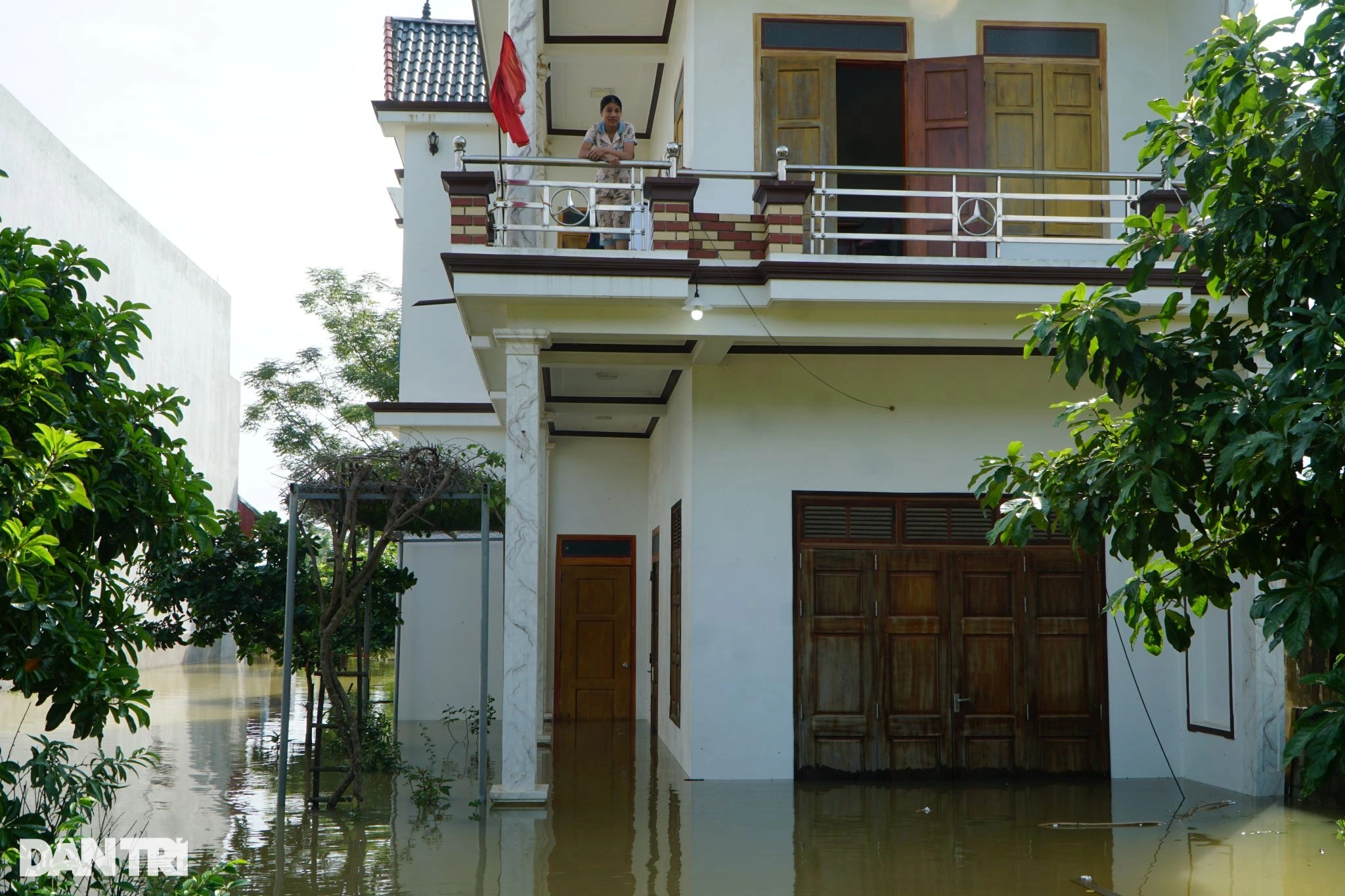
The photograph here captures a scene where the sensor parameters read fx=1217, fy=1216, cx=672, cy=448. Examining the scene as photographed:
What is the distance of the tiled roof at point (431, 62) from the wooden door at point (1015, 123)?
8221mm

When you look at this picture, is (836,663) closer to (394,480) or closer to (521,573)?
(521,573)

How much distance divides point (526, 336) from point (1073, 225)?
484 centimetres

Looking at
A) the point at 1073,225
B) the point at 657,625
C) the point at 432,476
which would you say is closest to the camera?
the point at 432,476

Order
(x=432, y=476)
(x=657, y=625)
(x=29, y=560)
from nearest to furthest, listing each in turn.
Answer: (x=29, y=560) < (x=432, y=476) < (x=657, y=625)

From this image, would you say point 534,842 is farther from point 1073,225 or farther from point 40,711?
point 40,711

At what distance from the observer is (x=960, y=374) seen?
10.9 metres

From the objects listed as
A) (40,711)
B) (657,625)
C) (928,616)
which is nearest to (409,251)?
(657,625)

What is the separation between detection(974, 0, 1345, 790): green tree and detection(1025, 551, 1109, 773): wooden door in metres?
6.46

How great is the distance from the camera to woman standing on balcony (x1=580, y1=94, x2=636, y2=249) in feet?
32.8

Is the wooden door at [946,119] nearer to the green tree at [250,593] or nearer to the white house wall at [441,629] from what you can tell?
the green tree at [250,593]

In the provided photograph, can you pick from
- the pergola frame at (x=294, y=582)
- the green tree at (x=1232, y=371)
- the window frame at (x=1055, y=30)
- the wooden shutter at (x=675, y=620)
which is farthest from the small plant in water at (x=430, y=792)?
the window frame at (x=1055, y=30)

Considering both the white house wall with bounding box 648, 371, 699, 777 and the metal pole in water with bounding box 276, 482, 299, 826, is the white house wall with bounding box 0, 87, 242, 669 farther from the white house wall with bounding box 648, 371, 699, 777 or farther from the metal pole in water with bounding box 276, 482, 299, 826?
the metal pole in water with bounding box 276, 482, 299, 826

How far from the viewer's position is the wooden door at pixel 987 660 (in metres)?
10.5

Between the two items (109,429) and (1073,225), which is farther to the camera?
(1073,225)
